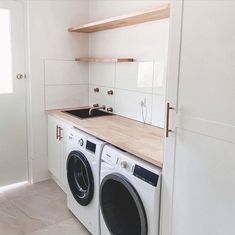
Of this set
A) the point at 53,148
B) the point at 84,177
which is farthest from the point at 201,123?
the point at 53,148

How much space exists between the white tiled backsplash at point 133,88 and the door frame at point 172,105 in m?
0.89

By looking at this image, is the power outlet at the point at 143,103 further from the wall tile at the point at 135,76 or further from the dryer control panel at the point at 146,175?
the dryer control panel at the point at 146,175

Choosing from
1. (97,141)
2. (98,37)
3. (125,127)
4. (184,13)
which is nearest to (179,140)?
(184,13)

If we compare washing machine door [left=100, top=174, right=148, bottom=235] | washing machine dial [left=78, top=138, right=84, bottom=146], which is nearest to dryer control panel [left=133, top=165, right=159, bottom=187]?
washing machine door [left=100, top=174, right=148, bottom=235]

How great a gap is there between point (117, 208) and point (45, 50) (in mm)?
1985

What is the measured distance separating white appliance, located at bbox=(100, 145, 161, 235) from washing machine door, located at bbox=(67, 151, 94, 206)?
225 mm

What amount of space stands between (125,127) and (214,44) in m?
1.32

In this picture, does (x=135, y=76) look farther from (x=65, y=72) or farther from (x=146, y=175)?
(x=146, y=175)

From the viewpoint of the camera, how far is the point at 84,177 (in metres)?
2.35

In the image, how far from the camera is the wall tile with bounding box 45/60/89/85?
3.08m

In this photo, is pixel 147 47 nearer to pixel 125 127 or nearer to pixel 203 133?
pixel 125 127

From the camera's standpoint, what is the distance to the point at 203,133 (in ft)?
4.06

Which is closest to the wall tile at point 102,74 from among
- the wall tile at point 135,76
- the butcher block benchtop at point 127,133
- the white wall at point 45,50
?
the wall tile at point 135,76

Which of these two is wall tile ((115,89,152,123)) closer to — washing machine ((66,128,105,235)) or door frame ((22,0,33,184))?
washing machine ((66,128,105,235))
